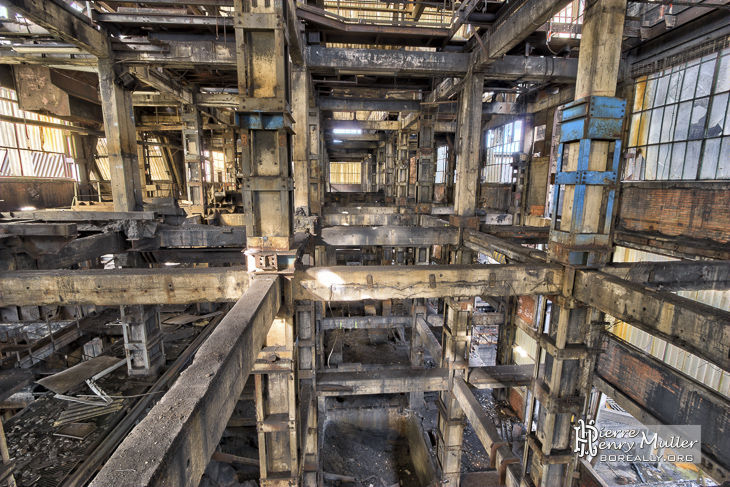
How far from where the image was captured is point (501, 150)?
17047 millimetres

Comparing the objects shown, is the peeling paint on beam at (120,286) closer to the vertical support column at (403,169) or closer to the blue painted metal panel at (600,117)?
the blue painted metal panel at (600,117)

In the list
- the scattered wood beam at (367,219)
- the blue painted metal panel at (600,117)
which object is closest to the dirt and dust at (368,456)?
the scattered wood beam at (367,219)

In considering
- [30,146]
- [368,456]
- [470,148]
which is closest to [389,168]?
[470,148]

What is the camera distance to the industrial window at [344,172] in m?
40.4

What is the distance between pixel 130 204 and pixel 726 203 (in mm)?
13317

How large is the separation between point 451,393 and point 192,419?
7183 mm

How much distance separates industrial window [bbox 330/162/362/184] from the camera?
40.4 metres

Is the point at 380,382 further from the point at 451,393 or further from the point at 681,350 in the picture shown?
the point at 681,350

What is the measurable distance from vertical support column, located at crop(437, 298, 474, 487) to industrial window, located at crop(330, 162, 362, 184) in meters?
33.7

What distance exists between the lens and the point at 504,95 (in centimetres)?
1572

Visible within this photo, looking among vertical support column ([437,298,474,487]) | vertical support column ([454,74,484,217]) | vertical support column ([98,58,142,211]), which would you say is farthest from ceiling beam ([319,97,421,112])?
vertical support column ([437,298,474,487])

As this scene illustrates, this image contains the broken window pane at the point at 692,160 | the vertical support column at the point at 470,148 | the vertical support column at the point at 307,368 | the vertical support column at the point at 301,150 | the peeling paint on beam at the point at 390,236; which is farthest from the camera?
the vertical support column at the point at 301,150

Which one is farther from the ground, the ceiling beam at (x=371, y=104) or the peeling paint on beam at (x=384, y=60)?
the ceiling beam at (x=371, y=104)

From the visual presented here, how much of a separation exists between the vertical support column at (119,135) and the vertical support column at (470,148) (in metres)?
7.93
